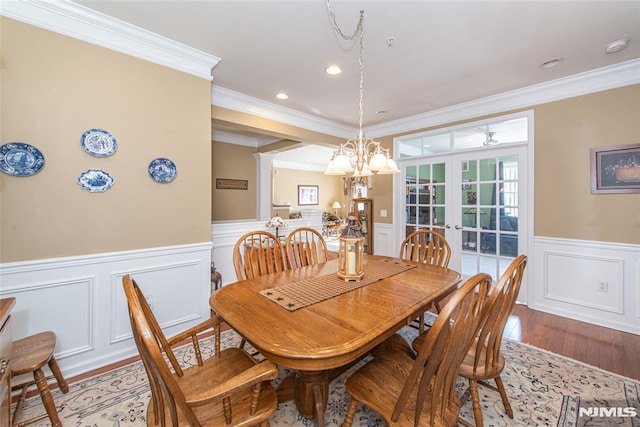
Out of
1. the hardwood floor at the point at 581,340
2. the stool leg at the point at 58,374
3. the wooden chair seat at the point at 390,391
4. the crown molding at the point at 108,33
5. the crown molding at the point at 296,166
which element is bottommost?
the hardwood floor at the point at 581,340

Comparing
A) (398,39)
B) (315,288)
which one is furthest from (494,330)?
(398,39)

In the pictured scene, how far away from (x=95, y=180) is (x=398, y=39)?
2.61 metres

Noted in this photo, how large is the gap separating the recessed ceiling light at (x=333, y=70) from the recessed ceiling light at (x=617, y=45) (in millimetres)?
2290

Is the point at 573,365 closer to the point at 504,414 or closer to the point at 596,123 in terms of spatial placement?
the point at 504,414

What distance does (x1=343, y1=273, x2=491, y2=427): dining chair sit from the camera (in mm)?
940

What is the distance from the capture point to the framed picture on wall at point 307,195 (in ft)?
31.4

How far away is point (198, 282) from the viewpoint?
2561 mm

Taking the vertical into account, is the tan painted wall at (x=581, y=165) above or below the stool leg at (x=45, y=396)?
above

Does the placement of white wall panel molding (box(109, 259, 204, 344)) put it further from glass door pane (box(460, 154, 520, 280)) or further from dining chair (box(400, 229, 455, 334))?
glass door pane (box(460, 154, 520, 280))

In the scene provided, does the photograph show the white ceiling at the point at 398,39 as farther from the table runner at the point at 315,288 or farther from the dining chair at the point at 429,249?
the table runner at the point at 315,288

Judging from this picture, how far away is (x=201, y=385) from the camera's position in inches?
48.3

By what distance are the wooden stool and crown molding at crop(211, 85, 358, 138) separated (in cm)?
255

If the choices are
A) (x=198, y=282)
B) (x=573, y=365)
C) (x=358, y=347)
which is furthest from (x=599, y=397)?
(x=198, y=282)

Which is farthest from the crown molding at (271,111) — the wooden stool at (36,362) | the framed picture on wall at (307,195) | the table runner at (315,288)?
the framed picture on wall at (307,195)
